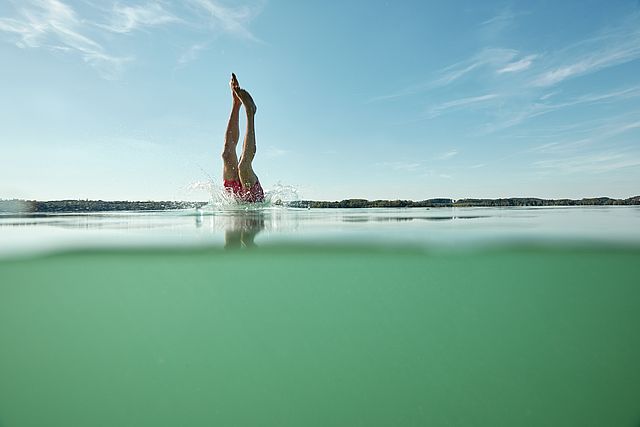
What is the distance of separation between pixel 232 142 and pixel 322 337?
1908 centimetres

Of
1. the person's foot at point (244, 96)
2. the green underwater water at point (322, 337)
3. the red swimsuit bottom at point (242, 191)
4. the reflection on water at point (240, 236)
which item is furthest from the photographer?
the person's foot at point (244, 96)

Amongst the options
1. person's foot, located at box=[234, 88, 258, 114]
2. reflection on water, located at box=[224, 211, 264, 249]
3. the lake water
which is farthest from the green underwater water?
person's foot, located at box=[234, 88, 258, 114]

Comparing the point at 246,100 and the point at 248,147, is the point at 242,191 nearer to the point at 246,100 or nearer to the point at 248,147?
the point at 248,147

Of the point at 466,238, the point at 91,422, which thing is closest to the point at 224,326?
the point at 91,422

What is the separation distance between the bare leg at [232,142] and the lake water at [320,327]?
12620mm

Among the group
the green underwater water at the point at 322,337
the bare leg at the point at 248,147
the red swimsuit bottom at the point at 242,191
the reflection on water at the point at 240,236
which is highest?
the bare leg at the point at 248,147

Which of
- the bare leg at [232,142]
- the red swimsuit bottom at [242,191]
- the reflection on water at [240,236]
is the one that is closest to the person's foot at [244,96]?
the bare leg at [232,142]

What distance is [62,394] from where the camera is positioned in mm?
4594

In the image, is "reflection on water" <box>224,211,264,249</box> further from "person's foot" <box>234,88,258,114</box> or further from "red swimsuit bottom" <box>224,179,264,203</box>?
"person's foot" <box>234,88,258,114</box>

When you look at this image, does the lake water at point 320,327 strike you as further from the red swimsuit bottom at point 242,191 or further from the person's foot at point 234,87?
the person's foot at point 234,87

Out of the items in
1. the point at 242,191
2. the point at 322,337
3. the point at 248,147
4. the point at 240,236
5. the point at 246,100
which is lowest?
the point at 322,337

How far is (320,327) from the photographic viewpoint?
5910 millimetres

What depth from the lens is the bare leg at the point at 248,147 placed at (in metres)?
21.7

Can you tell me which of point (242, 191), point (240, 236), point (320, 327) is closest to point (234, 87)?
point (242, 191)
